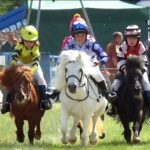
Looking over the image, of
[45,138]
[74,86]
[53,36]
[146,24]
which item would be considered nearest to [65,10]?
[53,36]

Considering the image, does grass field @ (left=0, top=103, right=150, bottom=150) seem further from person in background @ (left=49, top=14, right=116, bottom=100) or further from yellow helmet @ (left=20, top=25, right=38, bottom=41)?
yellow helmet @ (left=20, top=25, right=38, bottom=41)

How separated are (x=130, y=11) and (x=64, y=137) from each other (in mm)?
15947

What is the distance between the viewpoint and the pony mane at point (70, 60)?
11.7 m

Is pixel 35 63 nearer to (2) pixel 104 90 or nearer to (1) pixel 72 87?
(2) pixel 104 90

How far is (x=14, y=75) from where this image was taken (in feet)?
40.4

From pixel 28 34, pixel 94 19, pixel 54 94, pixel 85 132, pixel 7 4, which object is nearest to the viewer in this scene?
pixel 85 132

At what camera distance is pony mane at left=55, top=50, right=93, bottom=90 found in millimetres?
11695

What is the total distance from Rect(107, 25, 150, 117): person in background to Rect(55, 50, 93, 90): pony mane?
127cm

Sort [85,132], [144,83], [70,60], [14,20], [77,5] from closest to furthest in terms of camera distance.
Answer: [70,60] → [85,132] → [144,83] → [14,20] → [77,5]

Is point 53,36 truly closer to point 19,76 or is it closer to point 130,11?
point 130,11

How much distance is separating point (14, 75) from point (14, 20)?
49.1 ft

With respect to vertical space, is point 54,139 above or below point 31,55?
below

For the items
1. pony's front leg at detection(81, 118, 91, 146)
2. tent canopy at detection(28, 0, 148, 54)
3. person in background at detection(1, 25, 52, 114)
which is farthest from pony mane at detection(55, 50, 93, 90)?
tent canopy at detection(28, 0, 148, 54)

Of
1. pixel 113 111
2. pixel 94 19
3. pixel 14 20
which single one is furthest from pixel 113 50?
pixel 113 111
